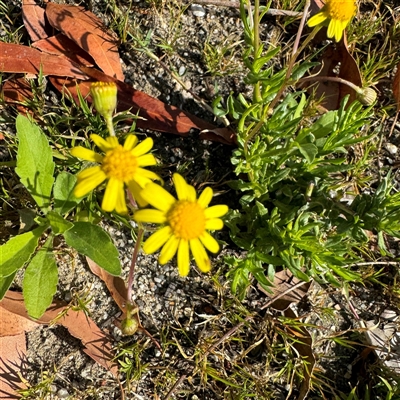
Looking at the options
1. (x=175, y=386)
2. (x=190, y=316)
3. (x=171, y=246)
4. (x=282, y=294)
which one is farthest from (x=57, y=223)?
(x=282, y=294)

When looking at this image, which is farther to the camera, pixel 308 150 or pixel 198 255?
pixel 308 150

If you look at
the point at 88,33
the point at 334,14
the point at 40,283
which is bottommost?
the point at 40,283

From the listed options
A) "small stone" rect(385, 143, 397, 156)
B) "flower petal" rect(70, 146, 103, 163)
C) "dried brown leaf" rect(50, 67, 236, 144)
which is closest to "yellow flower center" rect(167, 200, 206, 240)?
"flower petal" rect(70, 146, 103, 163)

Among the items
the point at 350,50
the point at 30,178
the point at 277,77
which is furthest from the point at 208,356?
the point at 350,50

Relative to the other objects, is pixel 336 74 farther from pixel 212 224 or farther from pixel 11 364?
pixel 11 364

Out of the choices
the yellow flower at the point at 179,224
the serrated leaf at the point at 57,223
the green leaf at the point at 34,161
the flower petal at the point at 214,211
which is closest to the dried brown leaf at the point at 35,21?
the green leaf at the point at 34,161

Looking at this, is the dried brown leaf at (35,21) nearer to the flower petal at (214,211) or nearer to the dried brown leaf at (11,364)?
the flower petal at (214,211)
